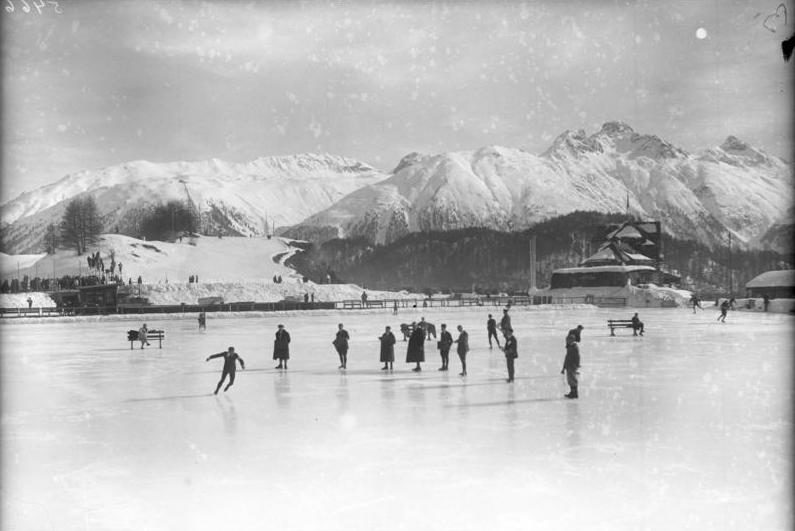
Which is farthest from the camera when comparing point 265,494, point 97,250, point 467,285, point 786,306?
point 467,285

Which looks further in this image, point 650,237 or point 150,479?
point 650,237

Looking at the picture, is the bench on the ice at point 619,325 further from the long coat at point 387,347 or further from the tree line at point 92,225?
the tree line at point 92,225

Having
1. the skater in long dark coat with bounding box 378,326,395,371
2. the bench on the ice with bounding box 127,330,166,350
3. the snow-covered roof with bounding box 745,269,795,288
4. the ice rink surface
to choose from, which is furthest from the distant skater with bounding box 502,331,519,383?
the snow-covered roof with bounding box 745,269,795,288

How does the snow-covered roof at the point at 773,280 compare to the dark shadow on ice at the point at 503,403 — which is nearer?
the dark shadow on ice at the point at 503,403

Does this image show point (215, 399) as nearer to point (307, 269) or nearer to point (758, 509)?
point (758, 509)

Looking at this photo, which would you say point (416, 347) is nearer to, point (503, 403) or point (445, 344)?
point (445, 344)

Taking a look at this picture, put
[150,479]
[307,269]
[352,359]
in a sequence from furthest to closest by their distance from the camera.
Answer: [307,269] → [352,359] → [150,479]

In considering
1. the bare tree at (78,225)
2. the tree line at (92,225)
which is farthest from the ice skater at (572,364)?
the bare tree at (78,225)

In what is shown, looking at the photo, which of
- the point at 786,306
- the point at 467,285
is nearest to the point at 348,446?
the point at 786,306
